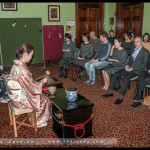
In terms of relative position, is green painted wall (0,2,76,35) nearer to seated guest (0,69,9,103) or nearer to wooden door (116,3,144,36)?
wooden door (116,3,144,36)

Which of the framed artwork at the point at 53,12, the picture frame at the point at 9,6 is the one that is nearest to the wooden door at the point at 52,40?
the framed artwork at the point at 53,12

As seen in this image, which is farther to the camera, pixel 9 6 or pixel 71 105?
pixel 9 6

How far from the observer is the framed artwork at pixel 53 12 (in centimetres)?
766

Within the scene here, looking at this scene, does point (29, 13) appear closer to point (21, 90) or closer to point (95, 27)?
point (95, 27)

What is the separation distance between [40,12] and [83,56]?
10.3 feet

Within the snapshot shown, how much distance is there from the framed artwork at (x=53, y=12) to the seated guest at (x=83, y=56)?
2.85 metres

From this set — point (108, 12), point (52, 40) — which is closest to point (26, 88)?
point (52, 40)

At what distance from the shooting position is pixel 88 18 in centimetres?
886

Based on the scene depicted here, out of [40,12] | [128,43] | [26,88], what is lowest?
[26,88]

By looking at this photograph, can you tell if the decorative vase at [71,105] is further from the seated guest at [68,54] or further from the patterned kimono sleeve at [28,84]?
the seated guest at [68,54]

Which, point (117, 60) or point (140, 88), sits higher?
point (117, 60)

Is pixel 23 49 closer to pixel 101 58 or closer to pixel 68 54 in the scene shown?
pixel 101 58

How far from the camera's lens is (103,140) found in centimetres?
276

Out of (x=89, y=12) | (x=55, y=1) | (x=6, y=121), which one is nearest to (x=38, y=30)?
(x=55, y=1)
